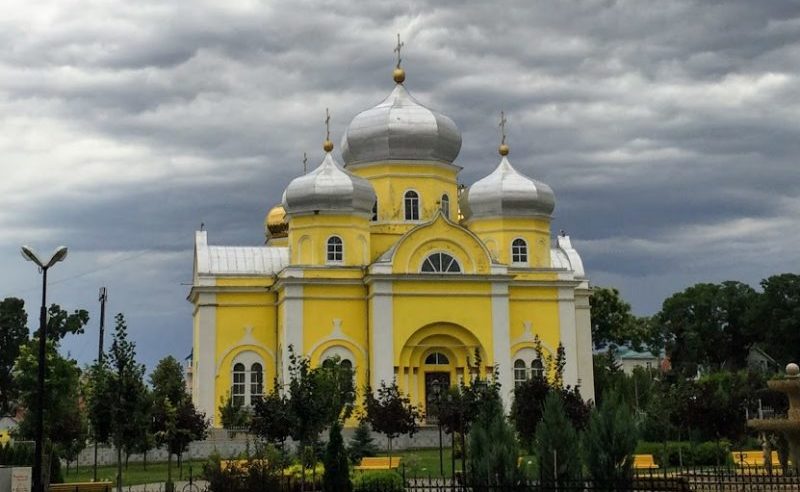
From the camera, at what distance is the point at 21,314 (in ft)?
198

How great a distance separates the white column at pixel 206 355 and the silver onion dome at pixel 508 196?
37.8 feet

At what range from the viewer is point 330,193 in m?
41.7

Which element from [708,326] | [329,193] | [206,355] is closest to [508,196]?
[329,193]

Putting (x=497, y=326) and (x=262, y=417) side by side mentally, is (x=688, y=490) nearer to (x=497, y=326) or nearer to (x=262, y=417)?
(x=262, y=417)

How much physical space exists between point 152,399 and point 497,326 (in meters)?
18.2

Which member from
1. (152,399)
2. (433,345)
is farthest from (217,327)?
(152,399)

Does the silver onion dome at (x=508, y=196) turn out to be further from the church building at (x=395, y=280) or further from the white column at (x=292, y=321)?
the white column at (x=292, y=321)

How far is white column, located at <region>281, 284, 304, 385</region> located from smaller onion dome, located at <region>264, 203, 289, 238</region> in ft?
39.6

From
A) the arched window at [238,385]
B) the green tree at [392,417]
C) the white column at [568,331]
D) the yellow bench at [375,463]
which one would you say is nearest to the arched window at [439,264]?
the white column at [568,331]

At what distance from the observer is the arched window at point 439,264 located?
4144cm

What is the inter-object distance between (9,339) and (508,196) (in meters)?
30.9

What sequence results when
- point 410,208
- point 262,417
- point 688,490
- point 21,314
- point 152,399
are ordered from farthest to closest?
point 21,314, point 410,208, point 262,417, point 152,399, point 688,490

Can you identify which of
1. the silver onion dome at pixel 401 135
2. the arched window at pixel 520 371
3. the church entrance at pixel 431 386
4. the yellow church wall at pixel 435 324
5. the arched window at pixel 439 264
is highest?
the silver onion dome at pixel 401 135

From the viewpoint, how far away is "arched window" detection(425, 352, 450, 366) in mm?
42156
